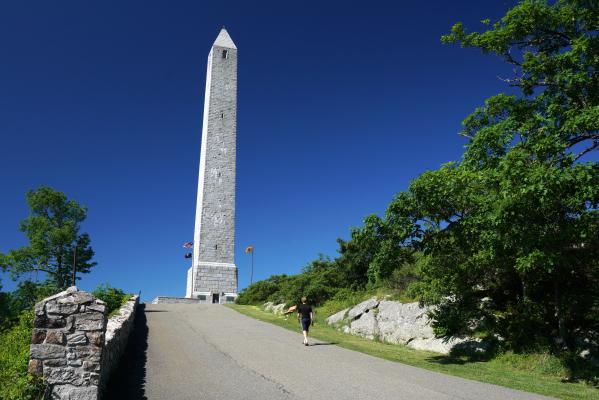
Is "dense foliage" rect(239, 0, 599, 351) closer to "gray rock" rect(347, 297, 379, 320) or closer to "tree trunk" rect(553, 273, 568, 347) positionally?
"tree trunk" rect(553, 273, 568, 347)

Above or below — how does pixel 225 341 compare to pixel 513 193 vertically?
below

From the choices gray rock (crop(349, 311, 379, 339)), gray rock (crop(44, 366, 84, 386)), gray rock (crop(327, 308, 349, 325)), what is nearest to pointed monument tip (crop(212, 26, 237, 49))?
gray rock (crop(327, 308, 349, 325))

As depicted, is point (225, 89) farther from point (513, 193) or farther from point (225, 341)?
point (513, 193)

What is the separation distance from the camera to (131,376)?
9539 mm

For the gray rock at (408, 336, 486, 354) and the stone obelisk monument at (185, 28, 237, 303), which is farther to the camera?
the stone obelisk monument at (185, 28, 237, 303)

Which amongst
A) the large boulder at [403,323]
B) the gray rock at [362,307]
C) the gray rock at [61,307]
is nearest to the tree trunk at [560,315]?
the large boulder at [403,323]

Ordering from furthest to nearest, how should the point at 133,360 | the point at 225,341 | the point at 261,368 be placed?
the point at 225,341 < the point at 133,360 < the point at 261,368

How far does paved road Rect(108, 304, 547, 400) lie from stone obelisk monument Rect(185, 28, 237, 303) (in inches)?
1037

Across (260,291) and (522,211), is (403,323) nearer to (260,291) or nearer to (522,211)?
(522,211)

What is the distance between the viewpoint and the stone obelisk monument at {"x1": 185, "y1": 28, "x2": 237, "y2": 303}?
4150 cm

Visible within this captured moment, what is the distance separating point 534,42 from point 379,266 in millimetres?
8809

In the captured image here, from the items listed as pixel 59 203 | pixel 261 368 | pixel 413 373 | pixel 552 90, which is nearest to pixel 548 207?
pixel 552 90

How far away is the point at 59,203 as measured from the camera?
125 ft

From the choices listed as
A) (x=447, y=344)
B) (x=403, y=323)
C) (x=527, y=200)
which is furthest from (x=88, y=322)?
(x=403, y=323)
